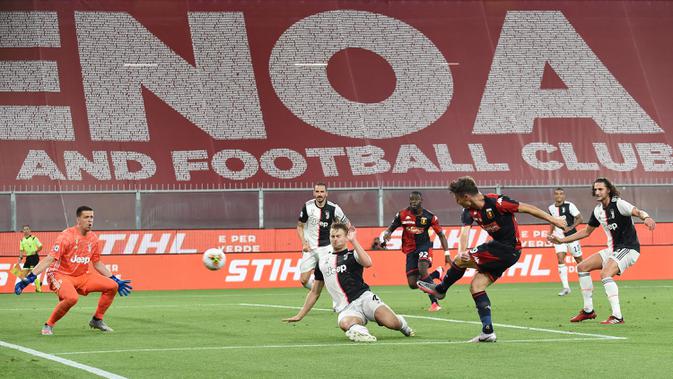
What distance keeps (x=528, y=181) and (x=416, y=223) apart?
2385 cm

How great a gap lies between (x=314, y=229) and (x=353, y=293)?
22.7ft

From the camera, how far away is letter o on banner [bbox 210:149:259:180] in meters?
43.4

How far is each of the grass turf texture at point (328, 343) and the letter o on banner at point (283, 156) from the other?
67.1 ft

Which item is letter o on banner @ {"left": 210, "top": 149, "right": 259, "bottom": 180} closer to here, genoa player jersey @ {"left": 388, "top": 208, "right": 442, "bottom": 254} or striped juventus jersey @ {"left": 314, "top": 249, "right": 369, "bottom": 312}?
genoa player jersey @ {"left": 388, "top": 208, "right": 442, "bottom": 254}

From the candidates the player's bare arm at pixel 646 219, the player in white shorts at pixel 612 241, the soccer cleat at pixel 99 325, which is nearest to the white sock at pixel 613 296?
the player in white shorts at pixel 612 241

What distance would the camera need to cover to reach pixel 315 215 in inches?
822

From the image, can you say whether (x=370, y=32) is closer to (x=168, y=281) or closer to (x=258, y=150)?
(x=258, y=150)

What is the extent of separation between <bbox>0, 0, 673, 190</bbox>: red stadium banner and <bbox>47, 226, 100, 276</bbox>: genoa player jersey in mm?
26463

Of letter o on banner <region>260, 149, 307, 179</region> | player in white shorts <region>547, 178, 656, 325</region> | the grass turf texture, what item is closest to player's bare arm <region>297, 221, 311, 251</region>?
the grass turf texture

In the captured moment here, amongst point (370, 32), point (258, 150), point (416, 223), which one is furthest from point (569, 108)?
point (416, 223)

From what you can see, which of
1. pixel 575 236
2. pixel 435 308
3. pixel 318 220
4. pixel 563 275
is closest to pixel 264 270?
pixel 563 275

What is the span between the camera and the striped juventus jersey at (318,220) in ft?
68.3

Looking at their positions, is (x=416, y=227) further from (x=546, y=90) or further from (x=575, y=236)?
Result: (x=546, y=90)

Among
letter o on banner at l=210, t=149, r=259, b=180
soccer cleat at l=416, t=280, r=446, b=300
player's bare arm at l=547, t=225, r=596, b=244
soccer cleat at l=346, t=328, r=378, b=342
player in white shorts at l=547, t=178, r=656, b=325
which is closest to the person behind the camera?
soccer cleat at l=346, t=328, r=378, b=342
